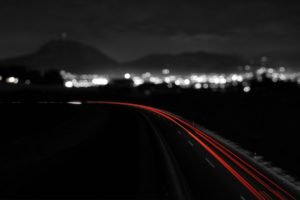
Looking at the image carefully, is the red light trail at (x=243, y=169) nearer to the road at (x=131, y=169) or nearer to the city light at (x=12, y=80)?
the road at (x=131, y=169)

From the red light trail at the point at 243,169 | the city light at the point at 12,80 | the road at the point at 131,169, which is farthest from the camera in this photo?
the city light at the point at 12,80

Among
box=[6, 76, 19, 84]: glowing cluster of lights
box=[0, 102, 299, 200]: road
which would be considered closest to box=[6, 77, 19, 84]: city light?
A: box=[6, 76, 19, 84]: glowing cluster of lights

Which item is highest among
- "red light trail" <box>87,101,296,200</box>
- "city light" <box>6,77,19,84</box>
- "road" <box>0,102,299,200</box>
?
"city light" <box>6,77,19,84</box>

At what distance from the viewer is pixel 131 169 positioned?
16.0 m

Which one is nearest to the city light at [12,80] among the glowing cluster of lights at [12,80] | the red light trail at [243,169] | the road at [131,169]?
the glowing cluster of lights at [12,80]

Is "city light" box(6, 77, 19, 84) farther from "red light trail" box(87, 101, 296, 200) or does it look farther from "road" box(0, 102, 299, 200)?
"red light trail" box(87, 101, 296, 200)

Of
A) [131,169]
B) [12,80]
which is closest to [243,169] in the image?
[131,169]

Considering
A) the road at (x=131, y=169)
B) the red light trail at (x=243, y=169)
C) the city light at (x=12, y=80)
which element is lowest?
the red light trail at (x=243, y=169)

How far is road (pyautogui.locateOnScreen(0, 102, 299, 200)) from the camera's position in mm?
12172

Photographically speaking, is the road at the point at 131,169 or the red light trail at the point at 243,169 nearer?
the red light trail at the point at 243,169

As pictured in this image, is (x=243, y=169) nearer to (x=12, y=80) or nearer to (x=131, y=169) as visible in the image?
(x=131, y=169)

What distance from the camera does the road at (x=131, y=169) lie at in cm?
1217

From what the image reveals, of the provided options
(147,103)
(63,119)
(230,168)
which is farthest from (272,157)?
(147,103)

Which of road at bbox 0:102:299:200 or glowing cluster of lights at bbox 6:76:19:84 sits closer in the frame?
road at bbox 0:102:299:200
